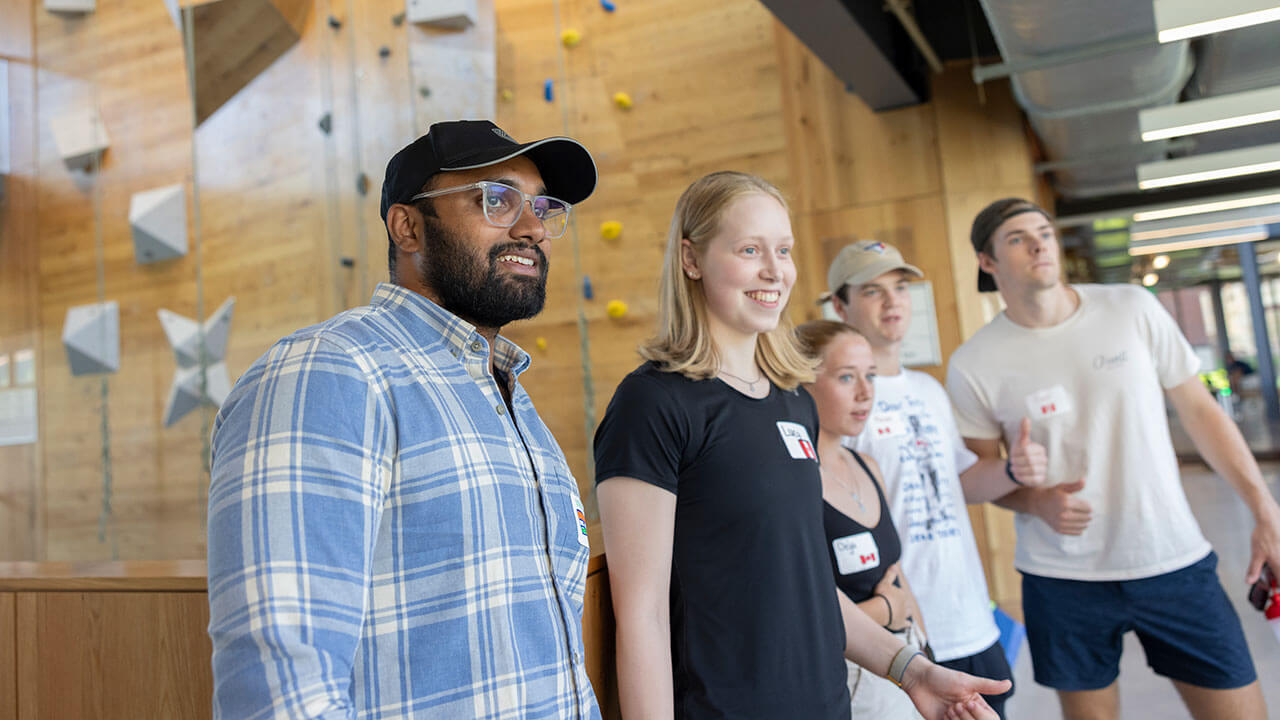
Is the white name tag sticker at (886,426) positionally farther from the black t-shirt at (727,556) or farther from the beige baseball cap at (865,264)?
the black t-shirt at (727,556)

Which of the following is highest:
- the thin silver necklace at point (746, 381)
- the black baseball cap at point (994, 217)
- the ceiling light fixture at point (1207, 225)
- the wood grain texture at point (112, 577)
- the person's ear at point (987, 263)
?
the ceiling light fixture at point (1207, 225)

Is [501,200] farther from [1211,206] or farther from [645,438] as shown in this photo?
[1211,206]

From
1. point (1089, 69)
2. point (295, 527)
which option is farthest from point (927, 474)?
point (1089, 69)

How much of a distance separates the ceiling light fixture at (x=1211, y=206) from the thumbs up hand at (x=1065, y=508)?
5.98 metres

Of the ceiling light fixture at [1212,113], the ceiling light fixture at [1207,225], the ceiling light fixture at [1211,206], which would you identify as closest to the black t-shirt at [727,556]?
the ceiling light fixture at [1212,113]

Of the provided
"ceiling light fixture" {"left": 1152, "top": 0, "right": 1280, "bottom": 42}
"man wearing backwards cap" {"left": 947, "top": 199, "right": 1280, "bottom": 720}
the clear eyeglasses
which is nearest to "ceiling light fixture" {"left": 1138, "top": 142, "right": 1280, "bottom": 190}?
"ceiling light fixture" {"left": 1152, "top": 0, "right": 1280, "bottom": 42}

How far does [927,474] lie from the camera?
2104 millimetres

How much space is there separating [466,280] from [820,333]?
Result: 1.11 meters

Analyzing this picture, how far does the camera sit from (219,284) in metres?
4.48

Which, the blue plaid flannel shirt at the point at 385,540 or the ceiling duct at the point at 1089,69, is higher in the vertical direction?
the ceiling duct at the point at 1089,69

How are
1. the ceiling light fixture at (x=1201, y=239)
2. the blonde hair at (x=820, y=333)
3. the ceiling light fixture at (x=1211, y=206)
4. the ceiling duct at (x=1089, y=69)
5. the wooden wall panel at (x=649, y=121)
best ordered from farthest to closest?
1. the ceiling light fixture at (x=1201, y=239)
2. the ceiling light fixture at (x=1211, y=206)
3. the wooden wall panel at (x=649, y=121)
4. the ceiling duct at (x=1089, y=69)
5. the blonde hair at (x=820, y=333)

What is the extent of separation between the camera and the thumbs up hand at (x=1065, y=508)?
2.08 m

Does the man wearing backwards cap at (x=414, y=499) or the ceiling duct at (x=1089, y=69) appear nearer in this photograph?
the man wearing backwards cap at (x=414, y=499)

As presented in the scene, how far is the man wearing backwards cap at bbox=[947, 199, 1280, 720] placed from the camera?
6.90 feet
